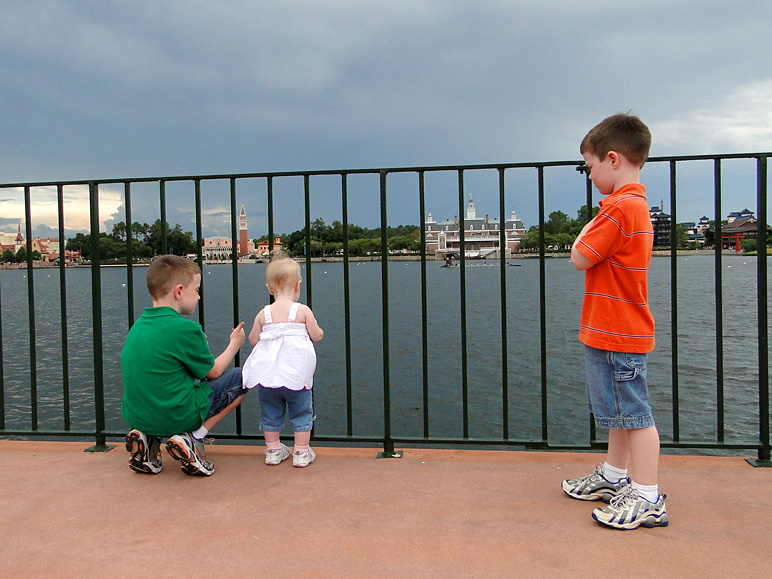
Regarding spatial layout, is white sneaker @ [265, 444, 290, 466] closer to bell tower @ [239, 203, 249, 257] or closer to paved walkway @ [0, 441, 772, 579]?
paved walkway @ [0, 441, 772, 579]

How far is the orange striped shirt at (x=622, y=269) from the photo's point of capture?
189 cm

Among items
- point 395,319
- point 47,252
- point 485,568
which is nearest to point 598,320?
point 485,568

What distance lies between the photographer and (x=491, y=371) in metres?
13.4

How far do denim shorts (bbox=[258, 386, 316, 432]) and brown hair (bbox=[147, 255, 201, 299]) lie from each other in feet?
2.10

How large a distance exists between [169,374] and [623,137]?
2.10 m

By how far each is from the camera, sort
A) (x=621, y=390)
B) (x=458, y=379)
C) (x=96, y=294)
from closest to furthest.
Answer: (x=621, y=390) → (x=96, y=294) → (x=458, y=379)

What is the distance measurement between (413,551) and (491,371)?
39.6ft

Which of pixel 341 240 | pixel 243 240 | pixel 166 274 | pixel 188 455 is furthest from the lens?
pixel 243 240

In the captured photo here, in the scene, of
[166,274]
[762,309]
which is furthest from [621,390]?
[166,274]

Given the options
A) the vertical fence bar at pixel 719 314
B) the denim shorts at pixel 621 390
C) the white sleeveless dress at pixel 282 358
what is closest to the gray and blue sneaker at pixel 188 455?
the white sleeveless dress at pixel 282 358

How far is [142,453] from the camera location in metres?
2.36

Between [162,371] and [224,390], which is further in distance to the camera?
[224,390]

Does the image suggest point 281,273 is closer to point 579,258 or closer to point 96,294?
point 96,294

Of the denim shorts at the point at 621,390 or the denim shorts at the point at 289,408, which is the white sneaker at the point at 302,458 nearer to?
the denim shorts at the point at 289,408
